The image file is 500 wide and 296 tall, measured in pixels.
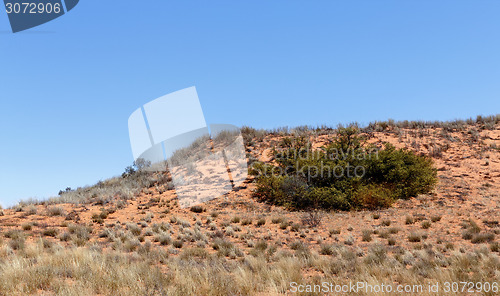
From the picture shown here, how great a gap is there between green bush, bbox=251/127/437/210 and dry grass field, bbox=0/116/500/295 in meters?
0.74

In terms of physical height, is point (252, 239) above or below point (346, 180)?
below

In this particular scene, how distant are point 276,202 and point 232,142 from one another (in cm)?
1210

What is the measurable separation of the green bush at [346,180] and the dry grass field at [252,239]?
744 millimetres

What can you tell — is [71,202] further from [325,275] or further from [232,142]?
[325,275]

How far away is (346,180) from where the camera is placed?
74.1 feet

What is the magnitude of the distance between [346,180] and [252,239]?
30.0ft

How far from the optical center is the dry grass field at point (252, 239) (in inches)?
361

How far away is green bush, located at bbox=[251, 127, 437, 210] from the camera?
21.3 m

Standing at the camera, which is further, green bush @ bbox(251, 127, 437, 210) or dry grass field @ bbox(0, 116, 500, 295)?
green bush @ bbox(251, 127, 437, 210)

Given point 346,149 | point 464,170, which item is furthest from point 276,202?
point 464,170

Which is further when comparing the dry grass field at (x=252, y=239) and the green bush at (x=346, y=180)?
the green bush at (x=346, y=180)

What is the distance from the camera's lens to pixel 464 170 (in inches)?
1029

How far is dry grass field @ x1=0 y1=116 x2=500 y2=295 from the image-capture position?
30.1 ft

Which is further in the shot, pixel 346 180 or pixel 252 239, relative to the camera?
pixel 346 180
